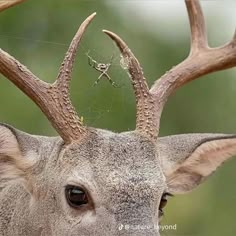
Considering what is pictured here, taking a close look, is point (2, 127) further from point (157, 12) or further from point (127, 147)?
point (157, 12)

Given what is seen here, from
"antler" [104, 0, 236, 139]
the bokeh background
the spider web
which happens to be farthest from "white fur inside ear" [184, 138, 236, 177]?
the bokeh background

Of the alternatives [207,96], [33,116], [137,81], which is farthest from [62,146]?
[207,96]

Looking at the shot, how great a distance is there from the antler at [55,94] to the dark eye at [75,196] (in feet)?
1.34

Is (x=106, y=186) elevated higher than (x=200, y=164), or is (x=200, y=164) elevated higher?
(x=200, y=164)

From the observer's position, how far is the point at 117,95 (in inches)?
594

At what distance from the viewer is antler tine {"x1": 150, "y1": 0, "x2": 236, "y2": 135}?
8875 millimetres

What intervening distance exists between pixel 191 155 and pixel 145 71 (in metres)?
12.7

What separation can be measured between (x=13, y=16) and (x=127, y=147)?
1316cm

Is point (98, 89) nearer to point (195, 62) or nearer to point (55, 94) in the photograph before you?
point (195, 62)

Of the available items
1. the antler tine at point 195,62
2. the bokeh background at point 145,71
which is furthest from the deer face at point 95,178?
the bokeh background at point 145,71

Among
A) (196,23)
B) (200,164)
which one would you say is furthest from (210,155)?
(196,23)

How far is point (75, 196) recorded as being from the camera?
802 cm

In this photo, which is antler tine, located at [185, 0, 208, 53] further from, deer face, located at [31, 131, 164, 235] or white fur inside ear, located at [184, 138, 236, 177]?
deer face, located at [31, 131, 164, 235]

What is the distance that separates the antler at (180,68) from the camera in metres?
8.55
